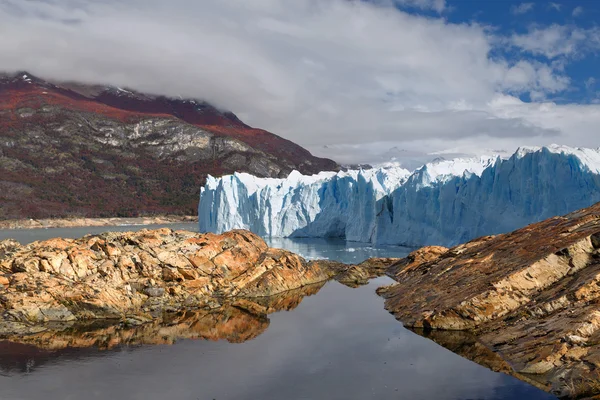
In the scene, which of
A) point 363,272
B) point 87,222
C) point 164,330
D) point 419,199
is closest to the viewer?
point 164,330

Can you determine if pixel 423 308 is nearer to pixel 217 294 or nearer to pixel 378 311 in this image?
pixel 378 311

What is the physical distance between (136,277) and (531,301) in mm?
13584

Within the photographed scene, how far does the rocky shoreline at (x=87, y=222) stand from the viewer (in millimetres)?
81000

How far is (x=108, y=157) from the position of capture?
115125mm

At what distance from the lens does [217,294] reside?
68.0ft

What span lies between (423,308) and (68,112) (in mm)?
118431

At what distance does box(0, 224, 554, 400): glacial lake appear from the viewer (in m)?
10.9

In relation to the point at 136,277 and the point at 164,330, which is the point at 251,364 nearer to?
the point at 164,330

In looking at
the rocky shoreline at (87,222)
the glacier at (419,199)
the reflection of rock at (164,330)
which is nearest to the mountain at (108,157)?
the rocky shoreline at (87,222)

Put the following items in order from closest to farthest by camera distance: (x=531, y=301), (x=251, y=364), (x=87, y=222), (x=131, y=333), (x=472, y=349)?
(x=251, y=364) → (x=472, y=349) → (x=531, y=301) → (x=131, y=333) → (x=87, y=222)

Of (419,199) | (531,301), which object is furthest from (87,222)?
(531,301)

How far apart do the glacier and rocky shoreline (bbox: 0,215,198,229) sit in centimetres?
4190

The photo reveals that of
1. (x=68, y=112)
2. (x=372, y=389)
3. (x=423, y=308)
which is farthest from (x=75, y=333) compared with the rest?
(x=68, y=112)

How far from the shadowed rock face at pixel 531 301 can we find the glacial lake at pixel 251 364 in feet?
2.28
